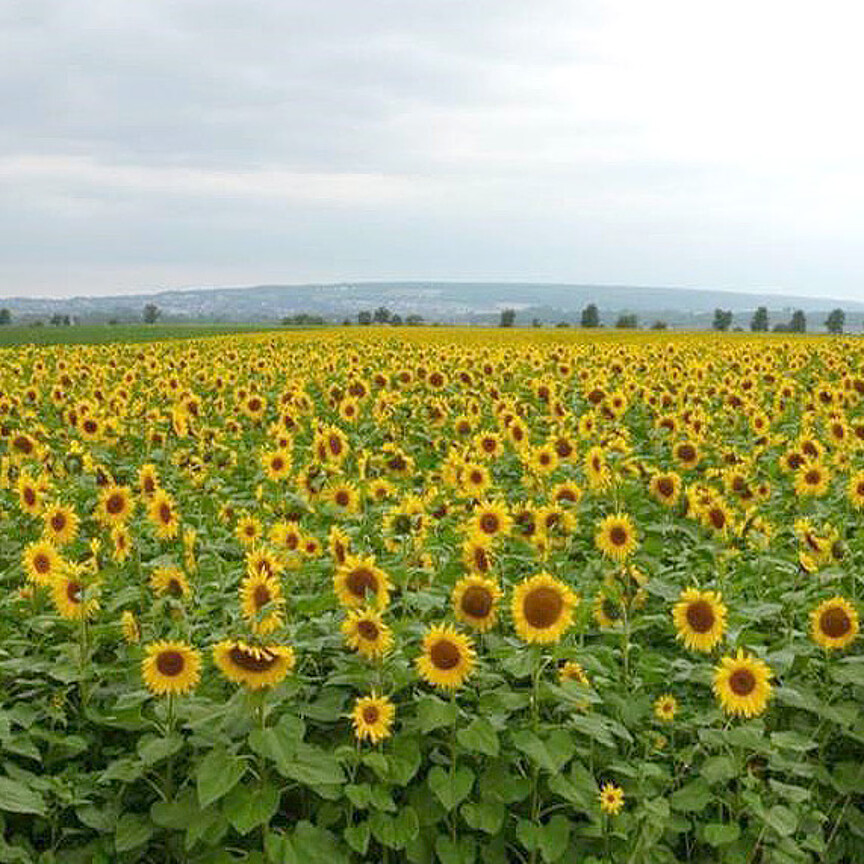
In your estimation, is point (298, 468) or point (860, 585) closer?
point (860, 585)

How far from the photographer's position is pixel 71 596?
4.95 meters

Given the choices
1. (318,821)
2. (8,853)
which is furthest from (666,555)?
(8,853)

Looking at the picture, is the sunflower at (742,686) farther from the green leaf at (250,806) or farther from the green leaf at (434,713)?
the green leaf at (250,806)

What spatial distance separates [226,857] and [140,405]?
28.0 ft

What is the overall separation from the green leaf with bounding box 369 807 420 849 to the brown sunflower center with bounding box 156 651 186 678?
0.97 metres

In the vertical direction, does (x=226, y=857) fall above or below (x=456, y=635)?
below

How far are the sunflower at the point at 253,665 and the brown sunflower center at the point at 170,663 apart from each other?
0.90 ft

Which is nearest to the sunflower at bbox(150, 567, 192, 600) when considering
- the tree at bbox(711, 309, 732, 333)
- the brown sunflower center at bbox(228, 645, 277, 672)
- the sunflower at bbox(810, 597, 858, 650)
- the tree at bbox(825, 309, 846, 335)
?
the brown sunflower center at bbox(228, 645, 277, 672)

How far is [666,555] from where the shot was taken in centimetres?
724

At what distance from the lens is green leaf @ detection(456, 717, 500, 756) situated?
4.20 meters

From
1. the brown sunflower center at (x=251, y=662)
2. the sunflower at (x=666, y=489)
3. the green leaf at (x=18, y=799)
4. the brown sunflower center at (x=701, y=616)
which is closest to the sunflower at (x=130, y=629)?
the green leaf at (x=18, y=799)

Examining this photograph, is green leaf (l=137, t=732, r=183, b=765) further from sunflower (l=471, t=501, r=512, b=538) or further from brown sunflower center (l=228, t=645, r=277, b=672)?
sunflower (l=471, t=501, r=512, b=538)

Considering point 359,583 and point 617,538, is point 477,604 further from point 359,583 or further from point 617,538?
point 617,538

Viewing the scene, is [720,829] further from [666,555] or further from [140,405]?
[140,405]
